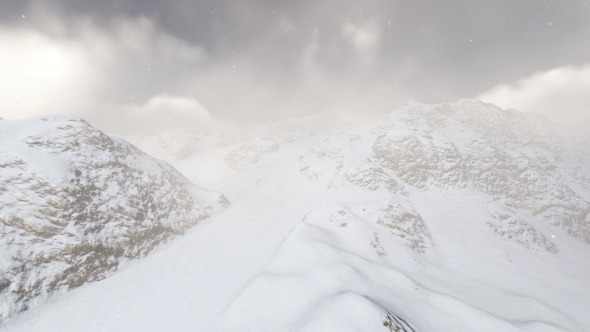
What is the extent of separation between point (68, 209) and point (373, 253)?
24.8 m

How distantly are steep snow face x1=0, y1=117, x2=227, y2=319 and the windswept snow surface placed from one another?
1.41m

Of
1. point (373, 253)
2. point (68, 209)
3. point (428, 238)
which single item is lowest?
point (68, 209)

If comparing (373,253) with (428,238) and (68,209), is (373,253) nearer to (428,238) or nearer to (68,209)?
(428,238)

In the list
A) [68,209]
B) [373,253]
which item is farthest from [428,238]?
[68,209]

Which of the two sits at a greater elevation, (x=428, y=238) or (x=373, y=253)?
(x=428, y=238)

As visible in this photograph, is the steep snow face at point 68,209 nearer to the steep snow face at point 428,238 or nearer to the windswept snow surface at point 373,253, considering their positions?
the windswept snow surface at point 373,253

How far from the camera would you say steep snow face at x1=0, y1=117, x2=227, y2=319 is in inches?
536

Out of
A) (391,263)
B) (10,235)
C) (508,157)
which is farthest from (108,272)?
(508,157)

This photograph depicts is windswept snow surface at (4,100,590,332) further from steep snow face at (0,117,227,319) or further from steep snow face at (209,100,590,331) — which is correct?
steep snow face at (0,117,227,319)

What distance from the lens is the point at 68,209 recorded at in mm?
16578

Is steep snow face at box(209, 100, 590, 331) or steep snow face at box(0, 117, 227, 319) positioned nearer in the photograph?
steep snow face at box(209, 100, 590, 331)

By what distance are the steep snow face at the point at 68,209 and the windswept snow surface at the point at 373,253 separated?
1.41 meters

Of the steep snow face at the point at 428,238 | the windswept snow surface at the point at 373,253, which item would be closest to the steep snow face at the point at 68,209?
the windswept snow surface at the point at 373,253

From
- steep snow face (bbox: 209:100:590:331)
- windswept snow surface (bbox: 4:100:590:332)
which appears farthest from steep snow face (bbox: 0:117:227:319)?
steep snow face (bbox: 209:100:590:331)
